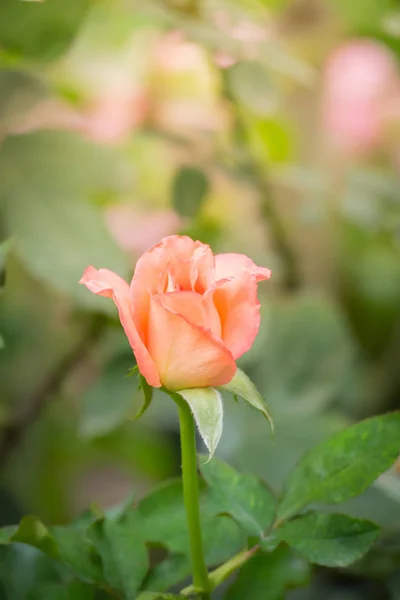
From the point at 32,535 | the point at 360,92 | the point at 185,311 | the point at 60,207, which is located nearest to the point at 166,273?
the point at 185,311

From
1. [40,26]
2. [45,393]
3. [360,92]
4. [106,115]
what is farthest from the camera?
[360,92]

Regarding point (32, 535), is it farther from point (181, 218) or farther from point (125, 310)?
point (181, 218)

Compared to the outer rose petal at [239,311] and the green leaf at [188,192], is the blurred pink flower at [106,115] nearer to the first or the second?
the green leaf at [188,192]

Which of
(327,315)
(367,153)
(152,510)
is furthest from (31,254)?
(367,153)

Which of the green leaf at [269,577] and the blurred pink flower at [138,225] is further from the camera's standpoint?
the blurred pink flower at [138,225]

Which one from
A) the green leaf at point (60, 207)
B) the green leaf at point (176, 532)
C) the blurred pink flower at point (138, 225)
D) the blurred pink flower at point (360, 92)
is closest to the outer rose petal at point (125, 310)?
the green leaf at point (176, 532)

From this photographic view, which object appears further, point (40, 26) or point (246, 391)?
point (40, 26)
